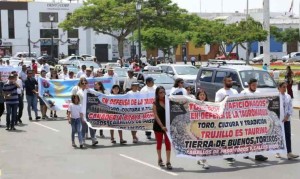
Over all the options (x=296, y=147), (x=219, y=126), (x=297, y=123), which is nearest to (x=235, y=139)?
(x=219, y=126)

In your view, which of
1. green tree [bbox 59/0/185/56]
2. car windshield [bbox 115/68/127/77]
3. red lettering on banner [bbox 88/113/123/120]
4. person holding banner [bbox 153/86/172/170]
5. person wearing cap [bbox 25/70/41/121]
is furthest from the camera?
green tree [bbox 59/0/185/56]

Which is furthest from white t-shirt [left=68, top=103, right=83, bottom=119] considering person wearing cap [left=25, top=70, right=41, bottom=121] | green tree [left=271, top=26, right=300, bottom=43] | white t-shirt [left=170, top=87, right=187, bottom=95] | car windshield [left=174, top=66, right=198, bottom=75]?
green tree [left=271, top=26, right=300, bottom=43]

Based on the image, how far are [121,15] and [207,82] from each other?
1485 inches

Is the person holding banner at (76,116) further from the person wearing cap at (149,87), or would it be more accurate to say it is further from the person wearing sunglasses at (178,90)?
the person wearing sunglasses at (178,90)

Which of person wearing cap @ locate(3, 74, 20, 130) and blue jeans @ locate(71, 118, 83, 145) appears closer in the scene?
blue jeans @ locate(71, 118, 83, 145)

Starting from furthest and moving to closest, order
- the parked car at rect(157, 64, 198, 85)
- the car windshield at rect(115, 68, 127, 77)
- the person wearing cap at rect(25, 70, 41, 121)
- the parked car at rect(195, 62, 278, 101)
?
the car windshield at rect(115, 68, 127, 77), the parked car at rect(157, 64, 198, 85), the parked car at rect(195, 62, 278, 101), the person wearing cap at rect(25, 70, 41, 121)

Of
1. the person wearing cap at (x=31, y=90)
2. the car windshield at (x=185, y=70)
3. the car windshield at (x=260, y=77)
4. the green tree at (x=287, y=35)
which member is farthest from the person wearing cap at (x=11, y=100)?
the green tree at (x=287, y=35)

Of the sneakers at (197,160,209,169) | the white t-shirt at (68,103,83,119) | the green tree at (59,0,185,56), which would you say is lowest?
the sneakers at (197,160,209,169)

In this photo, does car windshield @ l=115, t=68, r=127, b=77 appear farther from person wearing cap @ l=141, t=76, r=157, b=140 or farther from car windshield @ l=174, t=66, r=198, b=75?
person wearing cap @ l=141, t=76, r=157, b=140

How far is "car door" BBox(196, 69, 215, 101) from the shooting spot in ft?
70.4

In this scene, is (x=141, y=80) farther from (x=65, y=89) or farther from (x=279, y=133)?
(x=279, y=133)

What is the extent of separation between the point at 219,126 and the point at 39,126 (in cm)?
815

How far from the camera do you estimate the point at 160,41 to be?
52.8 m

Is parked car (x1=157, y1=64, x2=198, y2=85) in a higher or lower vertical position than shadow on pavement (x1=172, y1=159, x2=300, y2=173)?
higher
